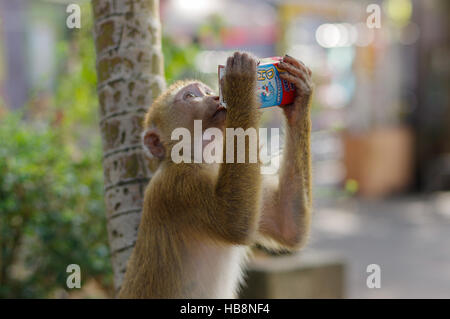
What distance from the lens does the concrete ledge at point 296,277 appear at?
→ 13.9ft

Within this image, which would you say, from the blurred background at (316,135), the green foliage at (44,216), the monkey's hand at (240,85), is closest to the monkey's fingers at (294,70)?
the monkey's hand at (240,85)

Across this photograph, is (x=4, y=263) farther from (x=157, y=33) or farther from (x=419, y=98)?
(x=419, y=98)

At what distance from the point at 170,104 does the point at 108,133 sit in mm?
404

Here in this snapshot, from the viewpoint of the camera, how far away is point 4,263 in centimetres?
385

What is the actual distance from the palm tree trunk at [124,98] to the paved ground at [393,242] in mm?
2090

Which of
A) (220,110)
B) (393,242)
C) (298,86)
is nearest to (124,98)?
(220,110)

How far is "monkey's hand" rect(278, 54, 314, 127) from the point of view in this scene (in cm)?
252

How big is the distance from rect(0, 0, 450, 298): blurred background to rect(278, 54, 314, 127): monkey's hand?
1.58ft

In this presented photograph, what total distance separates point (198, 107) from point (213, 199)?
0.49 metres

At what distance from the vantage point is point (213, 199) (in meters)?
2.54

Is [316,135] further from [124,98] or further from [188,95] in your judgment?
[124,98]

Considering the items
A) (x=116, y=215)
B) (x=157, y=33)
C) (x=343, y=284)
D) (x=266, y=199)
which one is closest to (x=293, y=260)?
(x=343, y=284)

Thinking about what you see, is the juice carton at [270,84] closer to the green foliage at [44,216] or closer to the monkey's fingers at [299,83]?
the monkey's fingers at [299,83]

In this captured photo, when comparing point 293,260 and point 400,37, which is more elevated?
point 400,37
